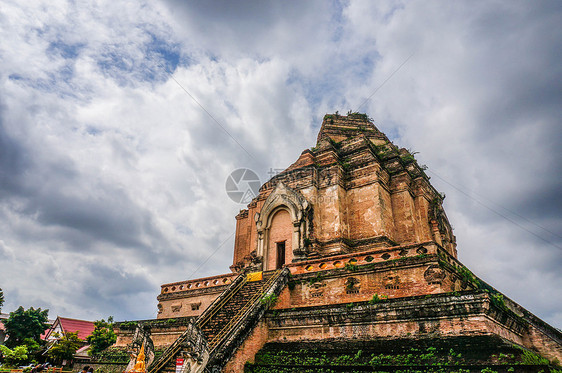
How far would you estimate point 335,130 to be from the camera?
25.0 meters

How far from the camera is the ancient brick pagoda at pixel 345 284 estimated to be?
30.2 feet

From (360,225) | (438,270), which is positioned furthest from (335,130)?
(438,270)

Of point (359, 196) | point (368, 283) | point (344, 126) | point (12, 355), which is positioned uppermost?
point (344, 126)

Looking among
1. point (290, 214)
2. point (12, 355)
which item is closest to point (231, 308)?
point (290, 214)

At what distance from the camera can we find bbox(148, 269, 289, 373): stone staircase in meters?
9.60

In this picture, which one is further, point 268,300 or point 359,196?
point 359,196

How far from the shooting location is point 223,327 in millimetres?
12125

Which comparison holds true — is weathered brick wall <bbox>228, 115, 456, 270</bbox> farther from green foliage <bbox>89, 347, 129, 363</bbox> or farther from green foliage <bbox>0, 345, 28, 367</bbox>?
green foliage <bbox>0, 345, 28, 367</bbox>

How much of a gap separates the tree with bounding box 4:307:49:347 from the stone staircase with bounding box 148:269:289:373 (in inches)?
965

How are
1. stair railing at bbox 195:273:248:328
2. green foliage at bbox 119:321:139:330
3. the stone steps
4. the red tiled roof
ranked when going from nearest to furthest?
the stone steps → stair railing at bbox 195:273:248:328 → green foliage at bbox 119:321:139:330 → the red tiled roof

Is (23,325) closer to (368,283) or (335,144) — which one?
(335,144)

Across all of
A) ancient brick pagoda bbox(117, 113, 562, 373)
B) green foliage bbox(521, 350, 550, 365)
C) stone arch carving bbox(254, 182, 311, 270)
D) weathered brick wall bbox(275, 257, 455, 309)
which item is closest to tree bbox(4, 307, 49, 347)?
ancient brick pagoda bbox(117, 113, 562, 373)

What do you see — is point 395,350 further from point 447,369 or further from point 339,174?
point 339,174

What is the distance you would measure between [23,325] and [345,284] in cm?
2996
